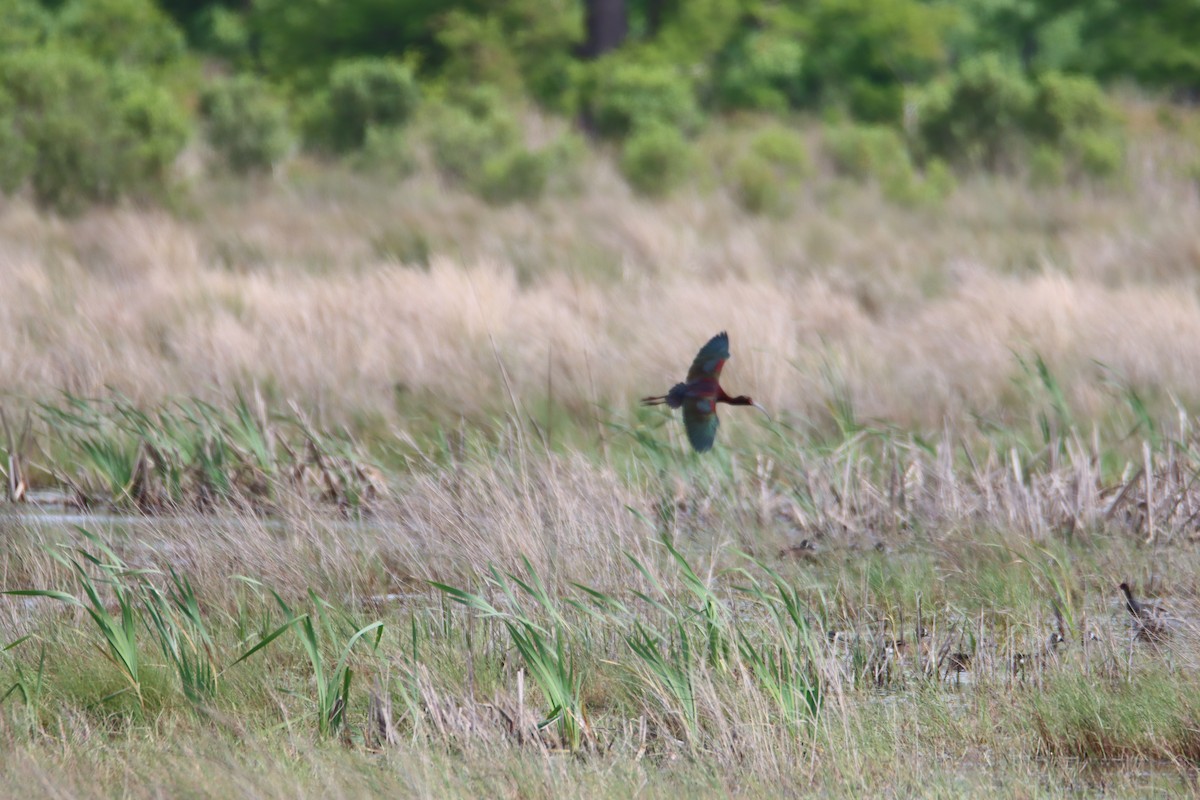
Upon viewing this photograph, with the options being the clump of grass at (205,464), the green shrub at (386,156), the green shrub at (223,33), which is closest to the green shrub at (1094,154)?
the green shrub at (386,156)

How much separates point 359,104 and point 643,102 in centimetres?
303

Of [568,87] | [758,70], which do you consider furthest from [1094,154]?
[568,87]

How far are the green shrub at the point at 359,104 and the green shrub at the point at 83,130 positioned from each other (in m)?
3.61

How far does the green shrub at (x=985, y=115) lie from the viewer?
15172mm

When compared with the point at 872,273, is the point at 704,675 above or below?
above

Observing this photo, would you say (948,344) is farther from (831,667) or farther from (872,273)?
(831,667)

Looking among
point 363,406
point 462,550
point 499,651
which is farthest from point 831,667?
point 363,406

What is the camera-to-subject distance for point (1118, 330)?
7.44 metres

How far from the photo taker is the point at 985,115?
50.2 feet

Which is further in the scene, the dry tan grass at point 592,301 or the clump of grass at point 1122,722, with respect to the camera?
the dry tan grass at point 592,301

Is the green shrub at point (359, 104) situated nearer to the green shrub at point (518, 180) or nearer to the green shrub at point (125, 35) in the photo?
the green shrub at point (518, 180)

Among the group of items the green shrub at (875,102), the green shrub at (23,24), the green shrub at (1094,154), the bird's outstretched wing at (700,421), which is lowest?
the green shrub at (875,102)

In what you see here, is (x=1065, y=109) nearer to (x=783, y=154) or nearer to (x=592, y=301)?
(x=783, y=154)

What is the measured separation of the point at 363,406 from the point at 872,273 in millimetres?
4151
